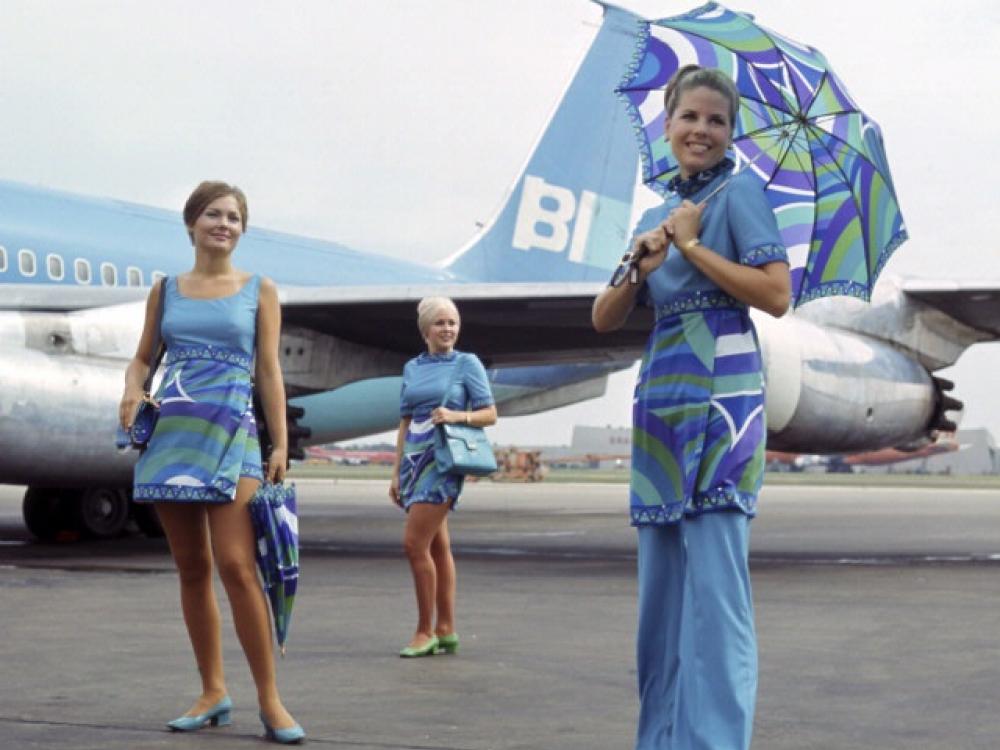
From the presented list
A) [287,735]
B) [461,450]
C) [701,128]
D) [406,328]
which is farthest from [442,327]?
[406,328]

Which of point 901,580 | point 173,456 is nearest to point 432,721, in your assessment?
point 173,456

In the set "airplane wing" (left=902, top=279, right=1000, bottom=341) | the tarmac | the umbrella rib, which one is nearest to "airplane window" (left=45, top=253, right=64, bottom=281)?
the tarmac

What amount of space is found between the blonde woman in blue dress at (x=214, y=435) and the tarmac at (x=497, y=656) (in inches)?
9.4

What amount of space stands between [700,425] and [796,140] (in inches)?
74.5

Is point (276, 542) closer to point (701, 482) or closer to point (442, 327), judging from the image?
point (701, 482)

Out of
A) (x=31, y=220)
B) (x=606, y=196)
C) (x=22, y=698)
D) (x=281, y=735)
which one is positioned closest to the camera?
(x=281, y=735)

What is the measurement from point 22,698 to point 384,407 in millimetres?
12597

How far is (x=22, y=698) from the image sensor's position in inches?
207

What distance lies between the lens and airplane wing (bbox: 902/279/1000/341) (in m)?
12.1

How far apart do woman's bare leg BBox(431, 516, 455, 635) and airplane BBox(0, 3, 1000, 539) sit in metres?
4.77

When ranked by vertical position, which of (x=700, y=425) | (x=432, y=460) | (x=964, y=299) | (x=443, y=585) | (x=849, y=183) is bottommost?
(x=443, y=585)

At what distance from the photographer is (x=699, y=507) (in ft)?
11.8

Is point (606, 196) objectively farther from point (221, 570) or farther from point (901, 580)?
point (221, 570)

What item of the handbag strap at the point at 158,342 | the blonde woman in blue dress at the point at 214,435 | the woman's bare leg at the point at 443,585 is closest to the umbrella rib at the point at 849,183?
the blonde woman in blue dress at the point at 214,435
